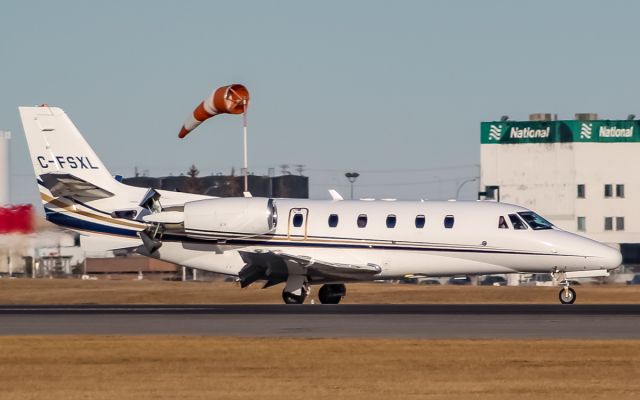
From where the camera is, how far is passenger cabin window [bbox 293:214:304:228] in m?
42.0

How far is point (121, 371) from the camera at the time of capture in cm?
2148

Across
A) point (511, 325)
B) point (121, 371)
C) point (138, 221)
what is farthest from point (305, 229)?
point (121, 371)

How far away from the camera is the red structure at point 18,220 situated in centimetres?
4912

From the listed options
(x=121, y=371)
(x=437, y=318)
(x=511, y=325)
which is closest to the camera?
(x=121, y=371)

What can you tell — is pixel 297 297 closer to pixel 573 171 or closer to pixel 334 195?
pixel 334 195

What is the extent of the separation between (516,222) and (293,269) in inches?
294

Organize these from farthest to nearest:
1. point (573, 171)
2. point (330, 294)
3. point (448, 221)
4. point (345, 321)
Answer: point (573, 171) → point (330, 294) → point (448, 221) → point (345, 321)

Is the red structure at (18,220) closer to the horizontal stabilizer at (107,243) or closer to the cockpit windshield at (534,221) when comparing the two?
the horizontal stabilizer at (107,243)

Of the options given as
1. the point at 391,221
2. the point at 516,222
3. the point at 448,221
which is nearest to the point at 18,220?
the point at 391,221

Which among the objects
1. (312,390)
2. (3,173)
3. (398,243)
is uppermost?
(3,173)

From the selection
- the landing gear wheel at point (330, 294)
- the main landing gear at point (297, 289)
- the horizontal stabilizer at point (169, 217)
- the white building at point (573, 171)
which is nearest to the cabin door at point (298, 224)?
the main landing gear at point (297, 289)

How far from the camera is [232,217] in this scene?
41625mm

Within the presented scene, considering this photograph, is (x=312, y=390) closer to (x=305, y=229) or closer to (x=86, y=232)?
(x=305, y=229)

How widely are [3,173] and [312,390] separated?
83592 mm
